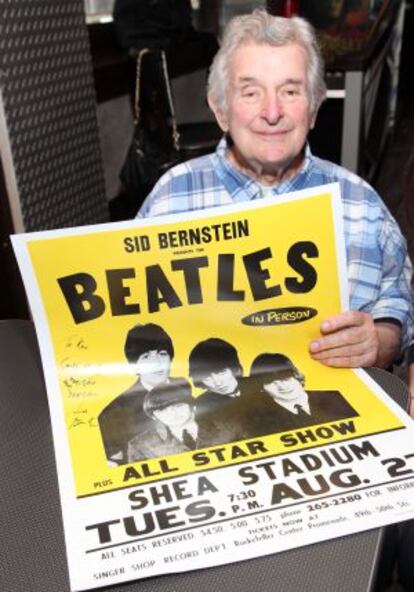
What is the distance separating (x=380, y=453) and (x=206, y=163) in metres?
0.60

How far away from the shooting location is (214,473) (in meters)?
0.50

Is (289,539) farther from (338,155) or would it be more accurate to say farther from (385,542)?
(338,155)

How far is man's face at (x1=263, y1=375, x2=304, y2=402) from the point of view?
1.93 feet

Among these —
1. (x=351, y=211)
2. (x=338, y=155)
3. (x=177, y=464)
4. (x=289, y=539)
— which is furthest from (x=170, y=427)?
(x=338, y=155)

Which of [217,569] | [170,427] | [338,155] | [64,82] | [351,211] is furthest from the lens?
[338,155]

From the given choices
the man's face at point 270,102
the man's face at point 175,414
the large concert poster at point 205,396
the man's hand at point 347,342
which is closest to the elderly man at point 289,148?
the man's face at point 270,102

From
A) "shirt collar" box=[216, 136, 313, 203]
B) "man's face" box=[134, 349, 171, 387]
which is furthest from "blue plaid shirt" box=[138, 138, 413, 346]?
"man's face" box=[134, 349, 171, 387]

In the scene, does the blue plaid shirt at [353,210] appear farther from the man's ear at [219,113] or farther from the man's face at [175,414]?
the man's face at [175,414]

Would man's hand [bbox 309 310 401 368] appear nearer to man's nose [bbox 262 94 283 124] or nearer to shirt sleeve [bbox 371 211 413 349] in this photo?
shirt sleeve [bbox 371 211 413 349]

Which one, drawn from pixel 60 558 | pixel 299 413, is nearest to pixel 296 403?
pixel 299 413

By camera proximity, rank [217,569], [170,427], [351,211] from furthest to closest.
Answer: [351,211] < [170,427] < [217,569]

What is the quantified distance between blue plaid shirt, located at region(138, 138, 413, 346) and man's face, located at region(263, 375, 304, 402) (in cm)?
28

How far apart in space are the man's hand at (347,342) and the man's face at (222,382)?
9cm

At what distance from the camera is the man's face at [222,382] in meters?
0.60
